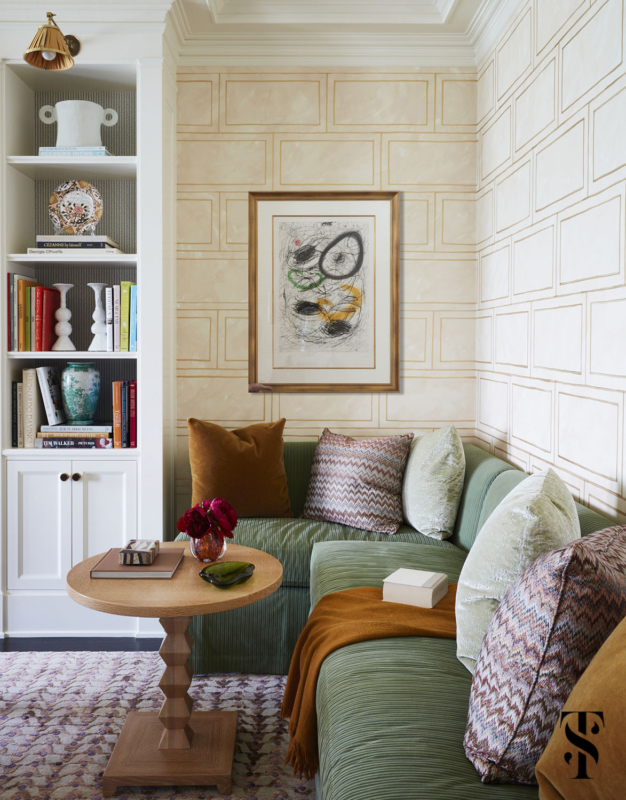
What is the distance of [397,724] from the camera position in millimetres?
1296

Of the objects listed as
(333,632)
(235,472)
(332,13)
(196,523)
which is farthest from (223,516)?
(332,13)

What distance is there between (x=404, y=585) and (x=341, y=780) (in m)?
0.75

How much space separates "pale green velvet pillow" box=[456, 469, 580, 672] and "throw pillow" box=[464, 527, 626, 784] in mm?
201

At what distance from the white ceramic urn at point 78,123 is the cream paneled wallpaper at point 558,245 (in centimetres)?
180

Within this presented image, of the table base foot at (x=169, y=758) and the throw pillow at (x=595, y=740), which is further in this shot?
the table base foot at (x=169, y=758)

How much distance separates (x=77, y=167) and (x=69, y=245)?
36 cm

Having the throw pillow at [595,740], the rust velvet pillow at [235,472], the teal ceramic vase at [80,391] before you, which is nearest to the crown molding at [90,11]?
the teal ceramic vase at [80,391]

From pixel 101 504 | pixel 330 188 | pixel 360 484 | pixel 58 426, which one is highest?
pixel 330 188

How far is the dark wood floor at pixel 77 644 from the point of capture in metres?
2.79

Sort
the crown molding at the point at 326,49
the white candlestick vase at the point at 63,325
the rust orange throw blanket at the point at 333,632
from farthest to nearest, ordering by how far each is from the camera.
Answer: the crown molding at the point at 326,49 < the white candlestick vase at the point at 63,325 < the rust orange throw blanket at the point at 333,632

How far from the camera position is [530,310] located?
249cm

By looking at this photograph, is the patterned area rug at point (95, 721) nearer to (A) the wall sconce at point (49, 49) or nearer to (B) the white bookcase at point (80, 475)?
(B) the white bookcase at point (80, 475)

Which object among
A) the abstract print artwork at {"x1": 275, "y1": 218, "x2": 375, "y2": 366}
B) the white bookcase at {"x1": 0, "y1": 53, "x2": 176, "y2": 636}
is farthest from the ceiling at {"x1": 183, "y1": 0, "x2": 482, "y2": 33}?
the abstract print artwork at {"x1": 275, "y1": 218, "x2": 375, "y2": 366}

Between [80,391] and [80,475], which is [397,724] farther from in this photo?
[80,391]
